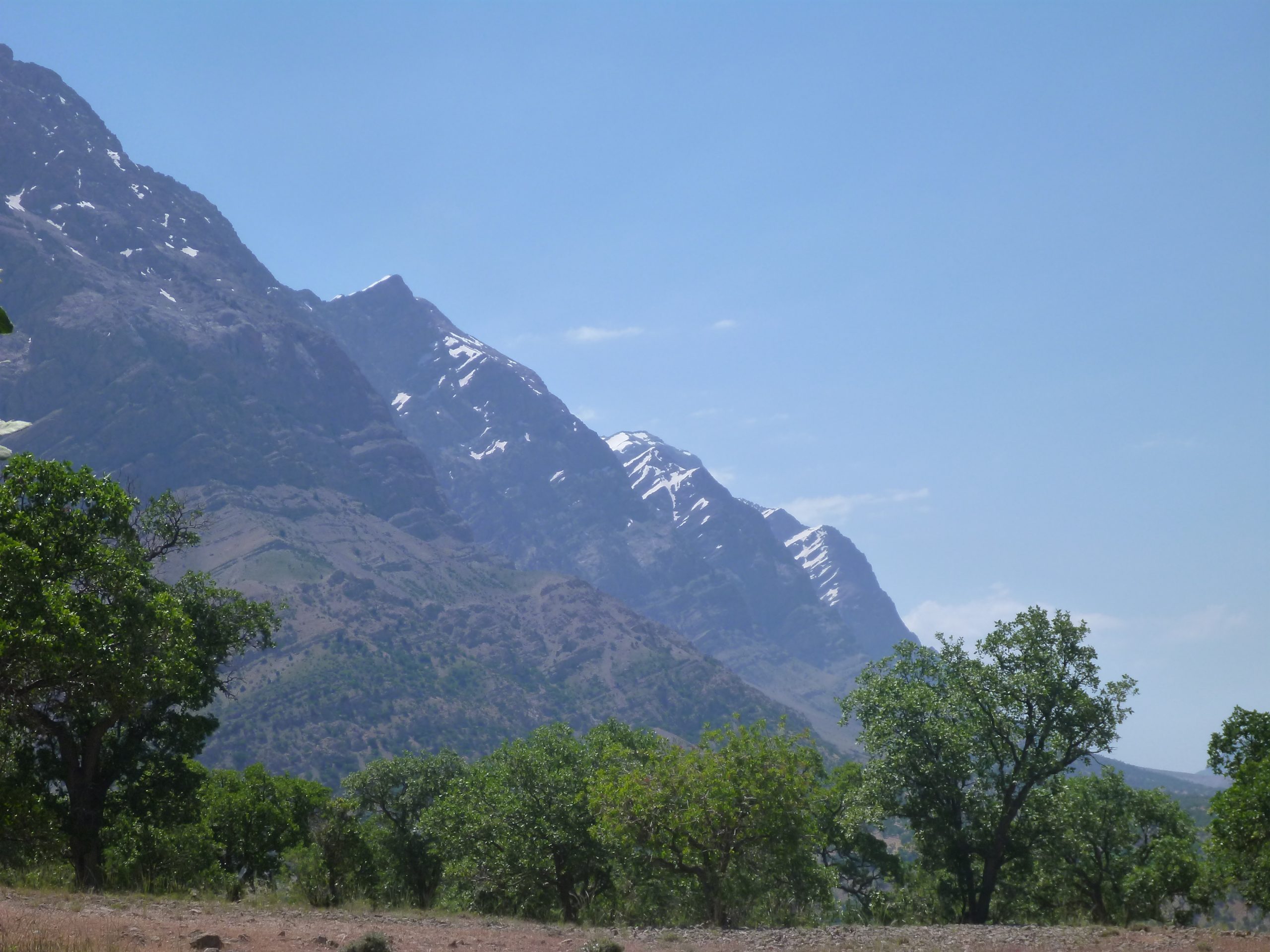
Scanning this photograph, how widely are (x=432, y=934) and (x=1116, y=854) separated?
3330cm

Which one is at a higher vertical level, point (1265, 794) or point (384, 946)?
point (1265, 794)

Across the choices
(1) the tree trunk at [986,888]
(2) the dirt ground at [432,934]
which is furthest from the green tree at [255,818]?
(1) the tree trunk at [986,888]

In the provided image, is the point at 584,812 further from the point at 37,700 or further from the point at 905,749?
the point at 37,700

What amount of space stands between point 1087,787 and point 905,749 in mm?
14536

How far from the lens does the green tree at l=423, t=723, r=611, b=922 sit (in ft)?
105

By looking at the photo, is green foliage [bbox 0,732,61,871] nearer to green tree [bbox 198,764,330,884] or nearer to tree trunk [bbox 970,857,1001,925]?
green tree [bbox 198,764,330,884]

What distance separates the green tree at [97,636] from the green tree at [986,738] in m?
23.5

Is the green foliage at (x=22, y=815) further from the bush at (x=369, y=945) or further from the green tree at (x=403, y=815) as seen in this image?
the green tree at (x=403, y=815)

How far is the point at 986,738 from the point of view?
33031 millimetres

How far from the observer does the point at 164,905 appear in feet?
68.6

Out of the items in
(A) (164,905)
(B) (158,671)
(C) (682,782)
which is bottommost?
(A) (164,905)

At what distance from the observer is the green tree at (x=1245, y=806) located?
2511 cm

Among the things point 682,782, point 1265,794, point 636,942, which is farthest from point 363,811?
point 1265,794

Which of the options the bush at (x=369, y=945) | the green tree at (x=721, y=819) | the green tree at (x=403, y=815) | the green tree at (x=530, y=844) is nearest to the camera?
the bush at (x=369, y=945)
